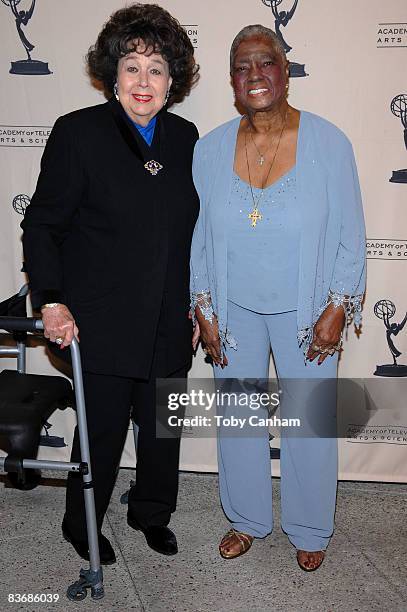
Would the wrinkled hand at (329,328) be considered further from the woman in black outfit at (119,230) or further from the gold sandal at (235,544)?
the gold sandal at (235,544)

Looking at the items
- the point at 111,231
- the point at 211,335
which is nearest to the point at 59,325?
the point at 111,231

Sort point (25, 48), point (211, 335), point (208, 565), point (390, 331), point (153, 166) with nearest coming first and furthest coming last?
point (153, 166) < point (211, 335) < point (208, 565) < point (25, 48) < point (390, 331)

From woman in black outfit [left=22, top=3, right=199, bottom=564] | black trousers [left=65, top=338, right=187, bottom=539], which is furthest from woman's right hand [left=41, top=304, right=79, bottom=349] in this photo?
black trousers [left=65, top=338, right=187, bottom=539]

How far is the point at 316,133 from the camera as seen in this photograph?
2277mm

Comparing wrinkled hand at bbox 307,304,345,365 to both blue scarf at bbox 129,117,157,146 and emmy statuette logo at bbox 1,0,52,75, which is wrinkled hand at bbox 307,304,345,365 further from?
emmy statuette logo at bbox 1,0,52,75

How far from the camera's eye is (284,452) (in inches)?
102

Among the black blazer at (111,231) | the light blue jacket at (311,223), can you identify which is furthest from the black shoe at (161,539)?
the light blue jacket at (311,223)

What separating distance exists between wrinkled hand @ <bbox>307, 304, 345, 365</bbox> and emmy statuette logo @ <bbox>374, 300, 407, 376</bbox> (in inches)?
28.3

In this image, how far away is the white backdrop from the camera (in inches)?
110

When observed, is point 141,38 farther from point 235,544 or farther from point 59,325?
point 235,544

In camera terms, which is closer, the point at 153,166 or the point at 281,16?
the point at 153,166

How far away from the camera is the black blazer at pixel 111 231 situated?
2.27m

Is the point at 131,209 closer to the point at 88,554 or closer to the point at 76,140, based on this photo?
the point at 76,140

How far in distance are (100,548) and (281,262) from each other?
3.96ft
